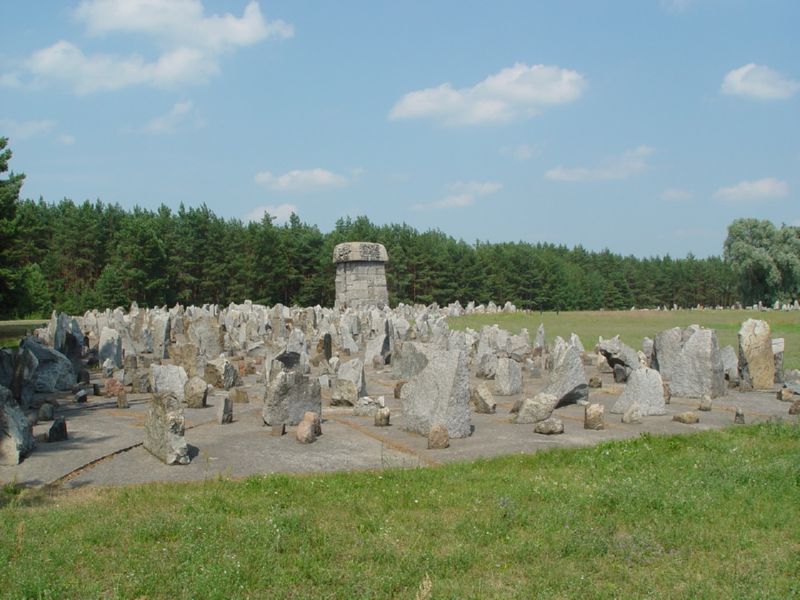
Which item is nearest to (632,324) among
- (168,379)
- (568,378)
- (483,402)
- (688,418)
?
(568,378)

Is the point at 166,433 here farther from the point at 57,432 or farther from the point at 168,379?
the point at 168,379

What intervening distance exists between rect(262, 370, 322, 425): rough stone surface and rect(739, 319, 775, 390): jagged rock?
23.6 ft

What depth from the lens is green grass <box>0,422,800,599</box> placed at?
414cm

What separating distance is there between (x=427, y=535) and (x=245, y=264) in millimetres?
51923

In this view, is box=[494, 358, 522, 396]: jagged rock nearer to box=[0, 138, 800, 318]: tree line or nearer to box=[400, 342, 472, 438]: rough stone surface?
box=[400, 342, 472, 438]: rough stone surface

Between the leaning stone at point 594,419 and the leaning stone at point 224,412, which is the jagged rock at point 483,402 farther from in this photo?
the leaning stone at point 224,412

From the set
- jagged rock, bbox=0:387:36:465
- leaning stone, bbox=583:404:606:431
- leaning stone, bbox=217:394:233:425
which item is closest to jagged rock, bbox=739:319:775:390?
leaning stone, bbox=583:404:606:431

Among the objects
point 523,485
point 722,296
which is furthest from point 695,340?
point 722,296

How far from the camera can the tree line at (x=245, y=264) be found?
1930 inches

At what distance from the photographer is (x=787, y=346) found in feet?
61.7

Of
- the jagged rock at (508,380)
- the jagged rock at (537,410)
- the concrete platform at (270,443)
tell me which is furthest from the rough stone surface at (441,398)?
the jagged rock at (508,380)

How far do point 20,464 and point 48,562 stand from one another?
2.83 metres

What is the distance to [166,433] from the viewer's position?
22.6 feet

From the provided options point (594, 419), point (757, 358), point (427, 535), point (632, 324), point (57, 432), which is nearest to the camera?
point (427, 535)
